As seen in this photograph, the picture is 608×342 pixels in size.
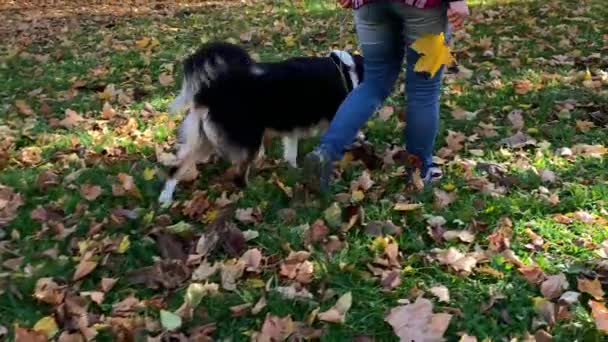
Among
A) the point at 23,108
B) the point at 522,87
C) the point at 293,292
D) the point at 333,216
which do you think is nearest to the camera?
the point at 293,292

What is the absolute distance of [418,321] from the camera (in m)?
2.40

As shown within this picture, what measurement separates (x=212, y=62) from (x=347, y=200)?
1.04 metres

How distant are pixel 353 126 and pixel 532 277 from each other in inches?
45.2

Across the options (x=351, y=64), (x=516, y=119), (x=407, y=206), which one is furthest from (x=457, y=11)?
(x=516, y=119)

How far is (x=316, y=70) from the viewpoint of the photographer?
3979 millimetres

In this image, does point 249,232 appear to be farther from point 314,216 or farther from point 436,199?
point 436,199

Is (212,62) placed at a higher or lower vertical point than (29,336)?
higher

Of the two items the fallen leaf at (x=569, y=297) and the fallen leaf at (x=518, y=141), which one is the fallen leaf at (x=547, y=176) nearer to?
Result: the fallen leaf at (x=518, y=141)

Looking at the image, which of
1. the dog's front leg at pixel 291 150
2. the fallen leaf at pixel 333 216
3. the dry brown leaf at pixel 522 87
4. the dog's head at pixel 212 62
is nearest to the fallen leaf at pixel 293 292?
the fallen leaf at pixel 333 216

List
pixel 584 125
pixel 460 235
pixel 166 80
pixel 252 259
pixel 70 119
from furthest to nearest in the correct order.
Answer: pixel 166 80
pixel 70 119
pixel 584 125
pixel 460 235
pixel 252 259

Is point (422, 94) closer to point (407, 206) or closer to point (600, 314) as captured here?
point (407, 206)

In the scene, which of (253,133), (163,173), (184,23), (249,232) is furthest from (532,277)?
(184,23)

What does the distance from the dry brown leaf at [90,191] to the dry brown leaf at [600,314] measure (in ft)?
8.65

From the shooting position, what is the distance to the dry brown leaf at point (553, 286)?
2.55 m
